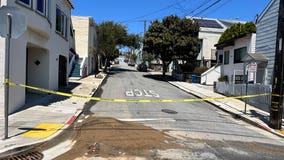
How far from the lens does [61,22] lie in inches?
720

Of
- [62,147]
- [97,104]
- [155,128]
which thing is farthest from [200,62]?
[62,147]

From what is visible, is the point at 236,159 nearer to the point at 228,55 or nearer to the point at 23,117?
the point at 23,117

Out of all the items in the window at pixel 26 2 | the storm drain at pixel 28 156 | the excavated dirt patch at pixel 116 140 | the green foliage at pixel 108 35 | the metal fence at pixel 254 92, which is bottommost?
the storm drain at pixel 28 156

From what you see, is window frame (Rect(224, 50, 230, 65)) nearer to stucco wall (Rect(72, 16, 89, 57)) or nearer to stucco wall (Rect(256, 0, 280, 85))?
stucco wall (Rect(256, 0, 280, 85))

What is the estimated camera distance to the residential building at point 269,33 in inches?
686

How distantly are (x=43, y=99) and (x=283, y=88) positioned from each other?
10393 mm

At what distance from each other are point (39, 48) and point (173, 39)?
21.2 metres

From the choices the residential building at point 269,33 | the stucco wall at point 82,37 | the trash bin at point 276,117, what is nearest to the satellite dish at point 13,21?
the trash bin at point 276,117

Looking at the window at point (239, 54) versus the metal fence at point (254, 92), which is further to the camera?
the window at point (239, 54)

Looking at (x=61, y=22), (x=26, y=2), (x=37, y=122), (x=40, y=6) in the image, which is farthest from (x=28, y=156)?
(x=61, y=22)

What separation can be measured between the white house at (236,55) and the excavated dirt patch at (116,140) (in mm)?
14998

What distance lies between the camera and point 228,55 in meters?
27.0

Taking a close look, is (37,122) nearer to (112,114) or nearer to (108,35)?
(112,114)

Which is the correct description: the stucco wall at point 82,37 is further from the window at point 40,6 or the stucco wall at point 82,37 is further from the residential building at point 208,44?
the window at point 40,6
